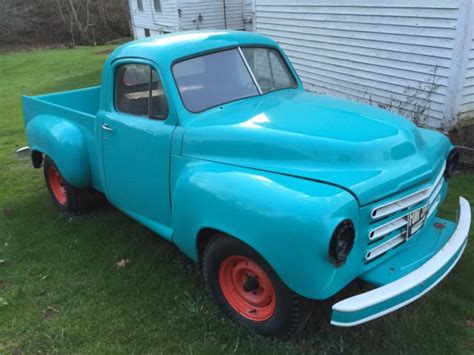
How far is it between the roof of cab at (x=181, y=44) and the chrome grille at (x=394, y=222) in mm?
1814

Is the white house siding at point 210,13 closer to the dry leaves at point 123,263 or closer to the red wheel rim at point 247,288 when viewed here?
the dry leaves at point 123,263

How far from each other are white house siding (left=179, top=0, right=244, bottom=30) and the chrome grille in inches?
548

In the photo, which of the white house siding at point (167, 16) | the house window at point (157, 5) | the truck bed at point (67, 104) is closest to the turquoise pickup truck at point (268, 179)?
the truck bed at point (67, 104)

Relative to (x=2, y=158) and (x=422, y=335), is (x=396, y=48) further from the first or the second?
(x=2, y=158)

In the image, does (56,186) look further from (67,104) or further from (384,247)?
(384,247)

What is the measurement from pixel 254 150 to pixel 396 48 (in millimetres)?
4947

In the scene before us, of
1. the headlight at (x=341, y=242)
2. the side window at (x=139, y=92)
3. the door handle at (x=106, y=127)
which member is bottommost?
the headlight at (x=341, y=242)

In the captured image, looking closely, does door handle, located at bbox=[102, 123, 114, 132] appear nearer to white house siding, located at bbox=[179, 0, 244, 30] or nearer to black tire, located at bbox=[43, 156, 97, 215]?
black tire, located at bbox=[43, 156, 97, 215]

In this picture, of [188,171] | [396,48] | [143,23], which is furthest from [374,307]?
[143,23]

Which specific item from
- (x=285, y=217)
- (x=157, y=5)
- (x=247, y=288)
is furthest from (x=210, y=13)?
(x=285, y=217)

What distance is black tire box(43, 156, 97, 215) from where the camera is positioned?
4.66 m

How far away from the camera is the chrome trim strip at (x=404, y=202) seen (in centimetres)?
255

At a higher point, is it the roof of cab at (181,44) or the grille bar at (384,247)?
the roof of cab at (181,44)

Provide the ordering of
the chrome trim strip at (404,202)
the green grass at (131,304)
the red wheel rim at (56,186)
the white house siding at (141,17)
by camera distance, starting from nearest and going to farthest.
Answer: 1. the chrome trim strip at (404,202)
2. the green grass at (131,304)
3. the red wheel rim at (56,186)
4. the white house siding at (141,17)
